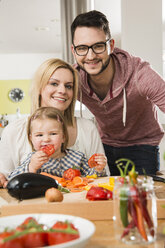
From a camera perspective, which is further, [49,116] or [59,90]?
[59,90]

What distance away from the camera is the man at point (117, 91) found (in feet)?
6.98

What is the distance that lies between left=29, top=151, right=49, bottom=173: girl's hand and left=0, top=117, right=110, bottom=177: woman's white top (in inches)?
10.9

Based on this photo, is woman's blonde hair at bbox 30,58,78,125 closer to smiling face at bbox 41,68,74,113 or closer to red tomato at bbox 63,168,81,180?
smiling face at bbox 41,68,74,113

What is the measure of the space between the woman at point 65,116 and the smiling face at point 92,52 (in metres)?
0.10

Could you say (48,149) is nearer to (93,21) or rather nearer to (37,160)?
(37,160)

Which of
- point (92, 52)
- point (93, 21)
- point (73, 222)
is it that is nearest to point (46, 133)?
point (92, 52)

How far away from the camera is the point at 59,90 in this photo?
2014 mm

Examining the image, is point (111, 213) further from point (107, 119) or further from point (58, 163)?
point (107, 119)

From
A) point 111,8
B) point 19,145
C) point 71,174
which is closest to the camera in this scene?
point 71,174

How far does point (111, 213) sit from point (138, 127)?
1.63 meters

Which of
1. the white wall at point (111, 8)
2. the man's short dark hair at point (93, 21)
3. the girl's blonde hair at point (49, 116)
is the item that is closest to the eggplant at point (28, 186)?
the girl's blonde hair at point (49, 116)

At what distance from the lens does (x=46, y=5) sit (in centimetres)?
596

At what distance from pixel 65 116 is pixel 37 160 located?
0.56 m

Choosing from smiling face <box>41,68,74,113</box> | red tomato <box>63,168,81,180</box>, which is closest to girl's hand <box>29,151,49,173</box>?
red tomato <box>63,168,81,180</box>
